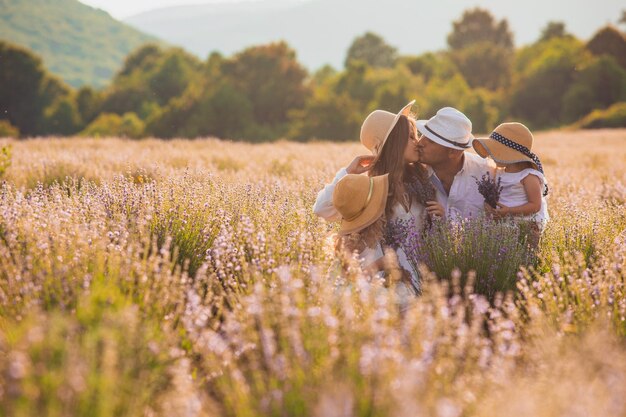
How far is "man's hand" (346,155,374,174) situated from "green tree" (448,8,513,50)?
2783 inches

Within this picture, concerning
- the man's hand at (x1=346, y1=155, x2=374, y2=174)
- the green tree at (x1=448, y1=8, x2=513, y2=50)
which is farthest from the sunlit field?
the green tree at (x1=448, y1=8, x2=513, y2=50)

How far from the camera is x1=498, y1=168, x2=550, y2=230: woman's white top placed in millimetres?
4230

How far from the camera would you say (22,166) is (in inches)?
267

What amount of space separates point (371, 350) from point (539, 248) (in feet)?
8.08

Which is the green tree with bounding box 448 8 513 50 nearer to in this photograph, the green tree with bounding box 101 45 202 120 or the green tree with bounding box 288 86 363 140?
the green tree with bounding box 101 45 202 120

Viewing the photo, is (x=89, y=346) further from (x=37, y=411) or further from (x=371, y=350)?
(x=371, y=350)

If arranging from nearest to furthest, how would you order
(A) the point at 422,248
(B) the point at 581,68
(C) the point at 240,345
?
1. (C) the point at 240,345
2. (A) the point at 422,248
3. (B) the point at 581,68

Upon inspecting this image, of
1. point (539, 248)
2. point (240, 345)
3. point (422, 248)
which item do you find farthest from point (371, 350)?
point (539, 248)

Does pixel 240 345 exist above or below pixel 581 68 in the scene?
below

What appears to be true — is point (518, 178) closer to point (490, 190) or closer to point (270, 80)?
point (490, 190)

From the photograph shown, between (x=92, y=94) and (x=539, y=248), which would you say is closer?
(x=539, y=248)

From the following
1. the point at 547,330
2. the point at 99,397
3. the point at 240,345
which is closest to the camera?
the point at 99,397

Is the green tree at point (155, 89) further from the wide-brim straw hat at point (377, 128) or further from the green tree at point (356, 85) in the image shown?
the wide-brim straw hat at point (377, 128)

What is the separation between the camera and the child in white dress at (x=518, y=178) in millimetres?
4160
